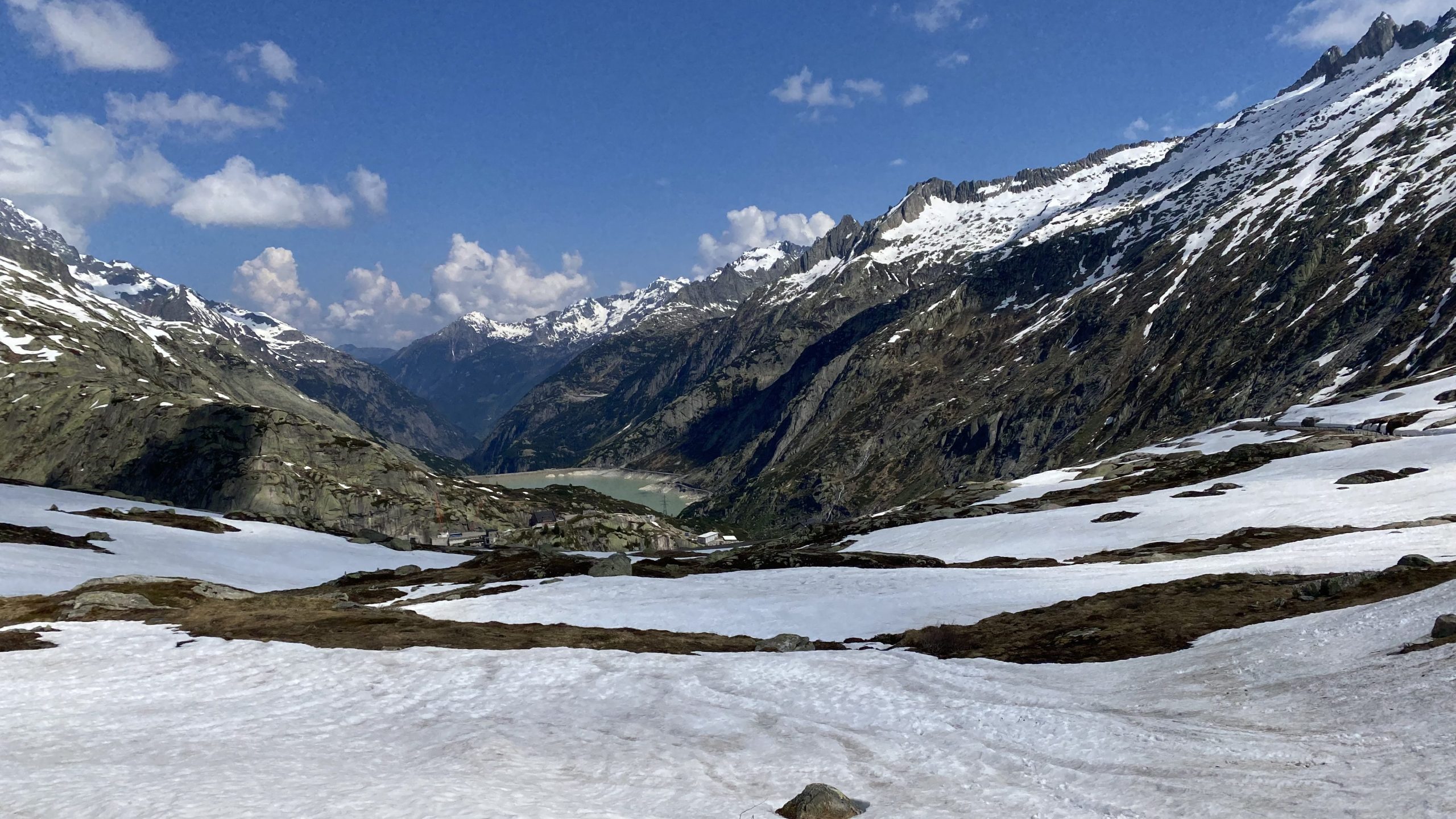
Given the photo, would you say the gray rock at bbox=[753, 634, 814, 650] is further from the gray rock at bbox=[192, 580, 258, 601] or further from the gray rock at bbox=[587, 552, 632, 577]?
the gray rock at bbox=[192, 580, 258, 601]

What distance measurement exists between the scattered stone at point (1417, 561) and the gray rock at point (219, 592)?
196ft

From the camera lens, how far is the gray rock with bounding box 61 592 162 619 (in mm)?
36344

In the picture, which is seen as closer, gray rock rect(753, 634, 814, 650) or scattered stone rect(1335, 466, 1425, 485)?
gray rock rect(753, 634, 814, 650)

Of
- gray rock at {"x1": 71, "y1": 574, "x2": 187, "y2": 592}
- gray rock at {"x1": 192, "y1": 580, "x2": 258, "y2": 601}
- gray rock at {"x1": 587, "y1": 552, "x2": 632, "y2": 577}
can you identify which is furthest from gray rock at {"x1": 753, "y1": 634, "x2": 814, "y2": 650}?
gray rock at {"x1": 71, "y1": 574, "x2": 187, "y2": 592}

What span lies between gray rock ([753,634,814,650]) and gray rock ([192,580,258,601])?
34.5m

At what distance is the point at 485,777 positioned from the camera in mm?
17062

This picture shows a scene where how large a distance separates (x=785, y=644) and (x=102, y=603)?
33646 millimetres

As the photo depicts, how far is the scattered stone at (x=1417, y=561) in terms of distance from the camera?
30.0m

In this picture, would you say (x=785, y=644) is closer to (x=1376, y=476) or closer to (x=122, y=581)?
(x=122, y=581)

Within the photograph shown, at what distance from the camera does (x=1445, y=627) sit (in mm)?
18906

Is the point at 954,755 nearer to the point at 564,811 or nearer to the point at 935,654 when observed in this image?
the point at 564,811

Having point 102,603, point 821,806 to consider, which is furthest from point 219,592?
point 821,806

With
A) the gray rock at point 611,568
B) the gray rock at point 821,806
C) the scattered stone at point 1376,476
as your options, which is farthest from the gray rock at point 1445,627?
the scattered stone at point 1376,476

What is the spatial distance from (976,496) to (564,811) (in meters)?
114
